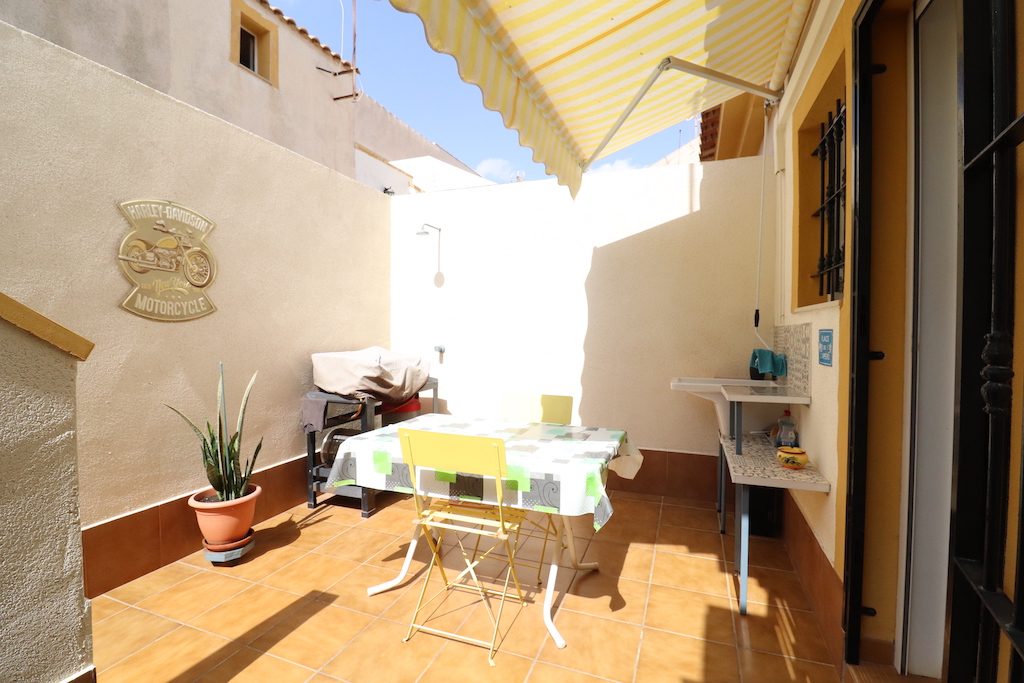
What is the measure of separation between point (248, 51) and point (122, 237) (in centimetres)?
547

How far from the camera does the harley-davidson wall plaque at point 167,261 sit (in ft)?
10.9

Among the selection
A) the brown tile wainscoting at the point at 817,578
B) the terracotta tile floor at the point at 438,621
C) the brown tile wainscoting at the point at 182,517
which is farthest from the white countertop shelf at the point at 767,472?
the brown tile wainscoting at the point at 182,517

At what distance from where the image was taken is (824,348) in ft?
9.30

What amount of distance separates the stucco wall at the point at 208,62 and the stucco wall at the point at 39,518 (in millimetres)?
5227

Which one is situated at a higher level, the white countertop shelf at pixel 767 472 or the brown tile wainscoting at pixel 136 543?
the white countertop shelf at pixel 767 472

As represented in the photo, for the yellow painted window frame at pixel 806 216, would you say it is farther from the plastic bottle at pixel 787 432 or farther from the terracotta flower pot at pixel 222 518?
the terracotta flower pot at pixel 222 518

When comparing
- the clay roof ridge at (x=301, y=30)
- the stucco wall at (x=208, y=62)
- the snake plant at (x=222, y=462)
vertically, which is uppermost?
the clay roof ridge at (x=301, y=30)

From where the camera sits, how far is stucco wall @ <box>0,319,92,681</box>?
1.42m

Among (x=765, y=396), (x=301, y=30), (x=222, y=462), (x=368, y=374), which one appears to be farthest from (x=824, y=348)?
(x=301, y=30)

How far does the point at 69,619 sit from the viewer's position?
5.16 ft

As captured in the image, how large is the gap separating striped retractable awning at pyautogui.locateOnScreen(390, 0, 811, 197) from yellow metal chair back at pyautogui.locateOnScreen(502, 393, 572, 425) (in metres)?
1.70

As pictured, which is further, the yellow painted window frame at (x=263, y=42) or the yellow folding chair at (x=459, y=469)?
the yellow painted window frame at (x=263, y=42)

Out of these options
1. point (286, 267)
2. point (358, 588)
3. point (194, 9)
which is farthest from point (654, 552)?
point (194, 9)

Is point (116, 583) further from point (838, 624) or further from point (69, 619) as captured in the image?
point (838, 624)
